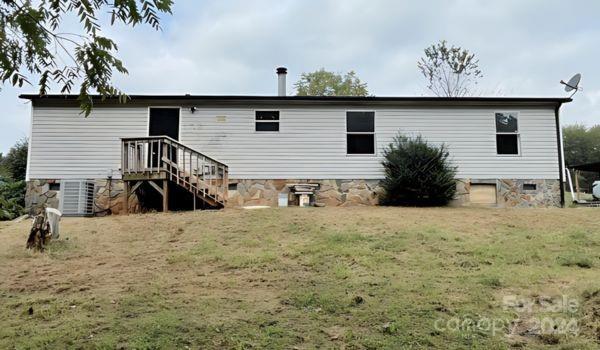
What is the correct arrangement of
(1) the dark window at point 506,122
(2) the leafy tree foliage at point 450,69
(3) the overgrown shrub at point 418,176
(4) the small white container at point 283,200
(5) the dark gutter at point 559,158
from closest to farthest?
(3) the overgrown shrub at point 418,176
(4) the small white container at point 283,200
(5) the dark gutter at point 559,158
(1) the dark window at point 506,122
(2) the leafy tree foliage at point 450,69

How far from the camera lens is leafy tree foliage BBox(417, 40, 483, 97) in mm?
24609

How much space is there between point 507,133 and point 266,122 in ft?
21.7

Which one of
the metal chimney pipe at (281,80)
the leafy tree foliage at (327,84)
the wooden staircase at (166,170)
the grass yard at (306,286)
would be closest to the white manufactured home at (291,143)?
the wooden staircase at (166,170)

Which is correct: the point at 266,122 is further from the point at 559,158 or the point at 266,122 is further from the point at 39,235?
the point at 559,158

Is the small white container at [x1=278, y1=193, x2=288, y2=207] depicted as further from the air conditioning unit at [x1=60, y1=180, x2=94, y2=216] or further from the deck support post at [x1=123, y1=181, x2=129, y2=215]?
the air conditioning unit at [x1=60, y1=180, x2=94, y2=216]

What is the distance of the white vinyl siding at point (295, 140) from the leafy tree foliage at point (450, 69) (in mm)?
12707

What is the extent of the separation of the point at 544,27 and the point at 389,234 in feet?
48.9

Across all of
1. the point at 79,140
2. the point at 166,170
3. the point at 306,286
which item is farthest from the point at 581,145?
the point at 306,286

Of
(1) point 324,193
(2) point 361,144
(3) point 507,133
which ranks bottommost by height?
(1) point 324,193

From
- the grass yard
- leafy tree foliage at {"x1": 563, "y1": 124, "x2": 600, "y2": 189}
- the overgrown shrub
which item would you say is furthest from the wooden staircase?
leafy tree foliage at {"x1": 563, "y1": 124, "x2": 600, "y2": 189}

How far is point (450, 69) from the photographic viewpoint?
25000 millimetres

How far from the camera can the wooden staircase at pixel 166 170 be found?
1081cm

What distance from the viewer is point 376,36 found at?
2164 centimetres

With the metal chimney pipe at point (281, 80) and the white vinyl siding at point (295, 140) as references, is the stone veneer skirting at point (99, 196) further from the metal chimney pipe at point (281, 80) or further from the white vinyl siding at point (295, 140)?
the metal chimney pipe at point (281, 80)
